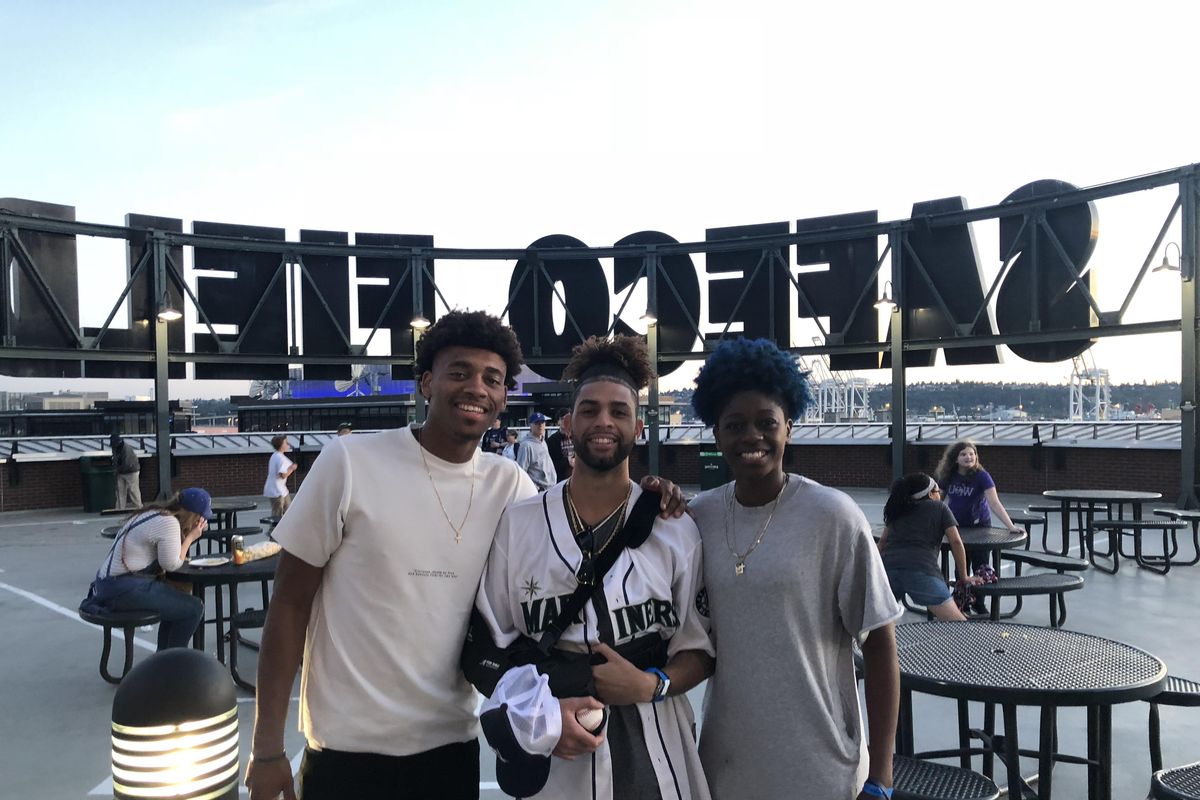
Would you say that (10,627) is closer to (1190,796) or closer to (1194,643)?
(1190,796)

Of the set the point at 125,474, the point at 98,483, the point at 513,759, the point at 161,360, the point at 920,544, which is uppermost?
the point at 161,360

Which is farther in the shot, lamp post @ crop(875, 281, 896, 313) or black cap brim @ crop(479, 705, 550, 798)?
lamp post @ crop(875, 281, 896, 313)

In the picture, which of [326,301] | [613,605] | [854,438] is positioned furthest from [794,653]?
[854,438]

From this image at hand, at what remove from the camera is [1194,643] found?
586 cm

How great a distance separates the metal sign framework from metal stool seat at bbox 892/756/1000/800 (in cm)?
1185

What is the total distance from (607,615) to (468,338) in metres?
0.91

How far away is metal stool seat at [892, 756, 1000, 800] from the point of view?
263 centimetres

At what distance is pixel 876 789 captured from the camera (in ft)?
6.12

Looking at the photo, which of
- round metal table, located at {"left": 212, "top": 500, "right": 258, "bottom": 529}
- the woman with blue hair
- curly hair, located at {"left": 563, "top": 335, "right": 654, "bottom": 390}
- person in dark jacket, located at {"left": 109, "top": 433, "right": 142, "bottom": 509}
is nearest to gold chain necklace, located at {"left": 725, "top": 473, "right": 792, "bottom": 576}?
the woman with blue hair

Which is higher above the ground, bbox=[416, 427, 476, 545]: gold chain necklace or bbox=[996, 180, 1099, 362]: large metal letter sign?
bbox=[996, 180, 1099, 362]: large metal letter sign

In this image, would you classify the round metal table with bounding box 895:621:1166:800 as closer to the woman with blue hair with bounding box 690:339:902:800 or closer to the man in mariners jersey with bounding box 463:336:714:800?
the woman with blue hair with bounding box 690:339:902:800

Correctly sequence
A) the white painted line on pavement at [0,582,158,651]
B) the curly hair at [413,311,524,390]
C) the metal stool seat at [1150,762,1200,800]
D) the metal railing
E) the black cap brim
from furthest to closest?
the metal railing
the white painted line on pavement at [0,582,158,651]
the metal stool seat at [1150,762,1200,800]
the curly hair at [413,311,524,390]
the black cap brim

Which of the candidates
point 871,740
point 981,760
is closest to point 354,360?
point 981,760

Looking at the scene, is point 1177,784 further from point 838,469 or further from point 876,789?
point 838,469
